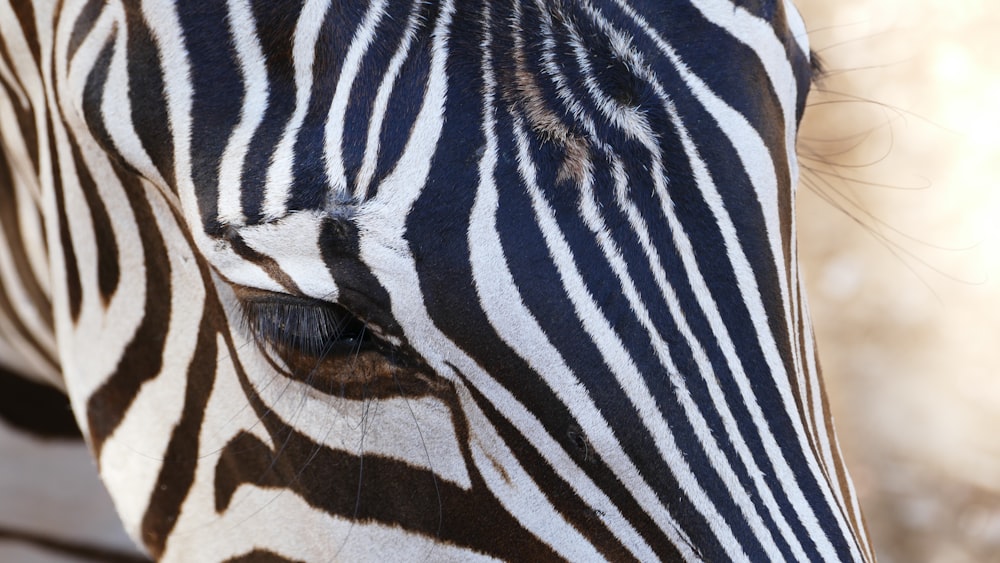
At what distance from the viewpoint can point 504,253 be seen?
124cm

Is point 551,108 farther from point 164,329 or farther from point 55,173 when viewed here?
point 55,173

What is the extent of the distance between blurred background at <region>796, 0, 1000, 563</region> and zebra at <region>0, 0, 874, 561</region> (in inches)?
136

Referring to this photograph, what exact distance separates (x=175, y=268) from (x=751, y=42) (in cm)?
104

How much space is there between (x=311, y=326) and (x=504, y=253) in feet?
1.02

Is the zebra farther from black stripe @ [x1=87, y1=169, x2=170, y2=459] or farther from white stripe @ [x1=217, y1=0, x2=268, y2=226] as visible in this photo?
black stripe @ [x1=87, y1=169, x2=170, y2=459]

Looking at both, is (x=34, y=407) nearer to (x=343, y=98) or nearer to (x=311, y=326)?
(x=311, y=326)

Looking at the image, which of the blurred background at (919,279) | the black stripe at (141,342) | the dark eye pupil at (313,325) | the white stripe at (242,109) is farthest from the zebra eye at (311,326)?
the blurred background at (919,279)

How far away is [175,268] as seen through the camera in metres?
1.61

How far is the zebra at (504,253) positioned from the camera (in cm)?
124

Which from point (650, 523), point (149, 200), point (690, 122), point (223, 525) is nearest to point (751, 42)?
point (690, 122)

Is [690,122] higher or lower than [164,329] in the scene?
higher

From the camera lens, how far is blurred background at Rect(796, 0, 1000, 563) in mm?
4488

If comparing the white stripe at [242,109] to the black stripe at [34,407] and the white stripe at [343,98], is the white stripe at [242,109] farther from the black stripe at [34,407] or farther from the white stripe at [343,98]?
the black stripe at [34,407]

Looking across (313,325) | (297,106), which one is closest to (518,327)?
(313,325)
